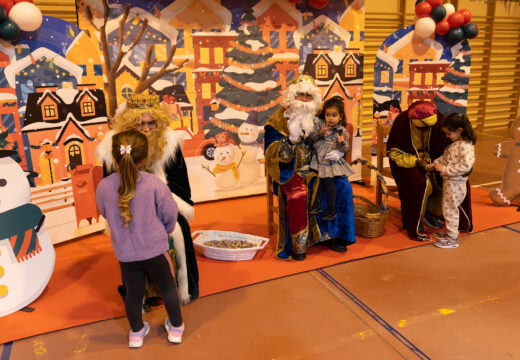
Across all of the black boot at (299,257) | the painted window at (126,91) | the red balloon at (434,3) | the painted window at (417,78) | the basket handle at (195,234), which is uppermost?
the red balloon at (434,3)

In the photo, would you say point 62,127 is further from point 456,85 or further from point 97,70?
point 456,85

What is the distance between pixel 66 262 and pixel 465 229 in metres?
3.46

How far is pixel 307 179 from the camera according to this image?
3311mm

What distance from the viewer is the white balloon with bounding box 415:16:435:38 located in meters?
4.60

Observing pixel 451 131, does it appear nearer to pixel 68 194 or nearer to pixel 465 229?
pixel 465 229

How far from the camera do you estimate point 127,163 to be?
6.50 ft

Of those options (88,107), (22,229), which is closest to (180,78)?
(88,107)

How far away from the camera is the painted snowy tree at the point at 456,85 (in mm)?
4953

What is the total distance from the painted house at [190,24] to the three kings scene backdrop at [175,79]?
0.01 metres

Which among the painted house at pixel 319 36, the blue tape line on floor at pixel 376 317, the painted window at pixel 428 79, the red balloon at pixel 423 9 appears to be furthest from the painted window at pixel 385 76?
the blue tape line on floor at pixel 376 317

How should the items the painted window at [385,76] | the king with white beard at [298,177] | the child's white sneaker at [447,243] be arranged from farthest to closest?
the painted window at [385,76]
the child's white sneaker at [447,243]
the king with white beard at [298,177]

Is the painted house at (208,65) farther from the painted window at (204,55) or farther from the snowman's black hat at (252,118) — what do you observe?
the snowman's black hat at (252,118)

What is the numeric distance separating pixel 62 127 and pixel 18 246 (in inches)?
48.5

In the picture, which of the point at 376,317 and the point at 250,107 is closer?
the point at 376,317
